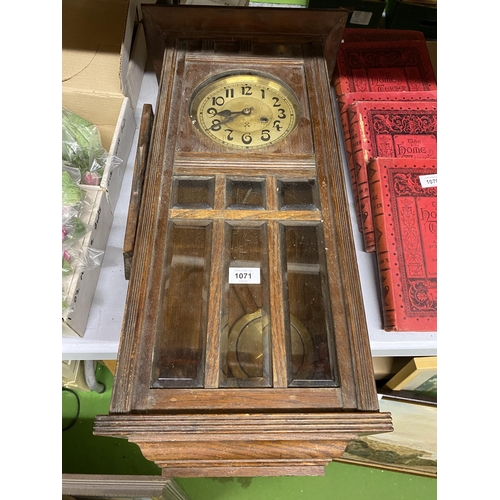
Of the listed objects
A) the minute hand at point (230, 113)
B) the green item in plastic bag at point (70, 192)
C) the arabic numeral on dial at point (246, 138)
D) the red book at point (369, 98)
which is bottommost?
the green item in plastic bag at point (70, 192)

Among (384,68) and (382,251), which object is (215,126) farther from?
(384,68)

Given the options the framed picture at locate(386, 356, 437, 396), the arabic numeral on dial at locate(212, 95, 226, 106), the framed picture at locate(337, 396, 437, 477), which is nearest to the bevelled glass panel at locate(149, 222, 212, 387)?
the arabic numeral on dial at locate(212, 95, 226, 106)

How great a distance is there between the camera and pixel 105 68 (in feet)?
3.79

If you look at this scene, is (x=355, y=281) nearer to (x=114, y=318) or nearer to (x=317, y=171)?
(x=317, y=171)

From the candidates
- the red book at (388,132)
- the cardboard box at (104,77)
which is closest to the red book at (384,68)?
the red book at (388,132)

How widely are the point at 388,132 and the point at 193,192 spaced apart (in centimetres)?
65

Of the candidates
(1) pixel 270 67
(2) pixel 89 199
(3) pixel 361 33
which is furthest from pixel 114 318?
(3) pixel 361 33

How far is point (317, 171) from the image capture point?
82 cm

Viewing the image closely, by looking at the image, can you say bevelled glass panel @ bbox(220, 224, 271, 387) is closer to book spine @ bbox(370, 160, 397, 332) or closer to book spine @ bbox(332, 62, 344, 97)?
book spine @ bbox(370, 160, 397, 332)

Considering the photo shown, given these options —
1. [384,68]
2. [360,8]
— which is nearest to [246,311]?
[384,68]

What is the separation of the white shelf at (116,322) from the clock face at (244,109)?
1.24ft

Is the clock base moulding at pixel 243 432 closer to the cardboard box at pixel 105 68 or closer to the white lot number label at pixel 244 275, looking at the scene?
the white lot number label at pixel 244 275

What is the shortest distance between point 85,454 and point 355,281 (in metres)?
1.33

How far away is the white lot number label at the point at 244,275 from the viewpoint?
72 cm
